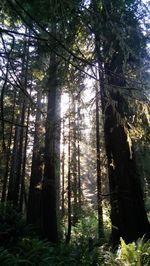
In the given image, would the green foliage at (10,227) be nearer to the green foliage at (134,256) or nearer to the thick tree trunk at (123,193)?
the thick tree trunk at (123,193)

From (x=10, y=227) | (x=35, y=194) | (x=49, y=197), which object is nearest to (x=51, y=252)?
(x=10, y=227)

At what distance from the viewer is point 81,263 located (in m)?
6.78

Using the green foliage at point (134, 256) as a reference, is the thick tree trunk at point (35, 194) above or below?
above

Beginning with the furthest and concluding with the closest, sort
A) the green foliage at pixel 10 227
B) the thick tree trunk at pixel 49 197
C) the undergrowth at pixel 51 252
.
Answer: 1. the thick tree trunk at pixel 49 197
2. the green foliage at pixel 10 227
3. the undergrowth at pixel 51 252

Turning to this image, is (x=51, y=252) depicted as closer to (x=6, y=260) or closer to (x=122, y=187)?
(x=6, y=260)

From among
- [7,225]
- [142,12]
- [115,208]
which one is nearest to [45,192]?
[7,225]

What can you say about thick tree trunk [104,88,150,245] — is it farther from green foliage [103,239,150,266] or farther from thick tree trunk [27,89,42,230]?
thick tree trunk [27,89,42,230]

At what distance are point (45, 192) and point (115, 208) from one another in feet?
11.5

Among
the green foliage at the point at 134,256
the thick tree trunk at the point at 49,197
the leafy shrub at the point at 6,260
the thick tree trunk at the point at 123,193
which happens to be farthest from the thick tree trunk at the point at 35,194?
the green foliage at the point at 134,256

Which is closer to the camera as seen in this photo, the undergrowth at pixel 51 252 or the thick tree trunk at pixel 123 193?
the undergrowth at pixel 51 252

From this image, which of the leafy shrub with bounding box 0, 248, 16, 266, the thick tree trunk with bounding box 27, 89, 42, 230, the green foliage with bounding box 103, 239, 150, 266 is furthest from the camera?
the thick tree trunk with bounding box 27, 89, 42, 230

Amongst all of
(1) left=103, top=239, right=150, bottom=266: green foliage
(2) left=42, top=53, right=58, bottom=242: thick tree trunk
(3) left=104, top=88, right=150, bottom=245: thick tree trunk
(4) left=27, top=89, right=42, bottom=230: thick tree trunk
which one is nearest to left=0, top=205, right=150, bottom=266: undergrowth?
(1) left=103, top=239, right=150, bottom=266: green foliage

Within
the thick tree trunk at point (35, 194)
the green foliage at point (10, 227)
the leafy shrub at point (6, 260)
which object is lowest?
the leafy shrub at point (6, 260)

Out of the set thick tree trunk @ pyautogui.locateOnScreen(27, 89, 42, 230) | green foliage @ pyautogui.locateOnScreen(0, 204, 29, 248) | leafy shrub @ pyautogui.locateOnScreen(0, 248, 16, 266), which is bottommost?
leafy shrub @ pyautogui.locateOnScreen(0, 248, 16, 266)
